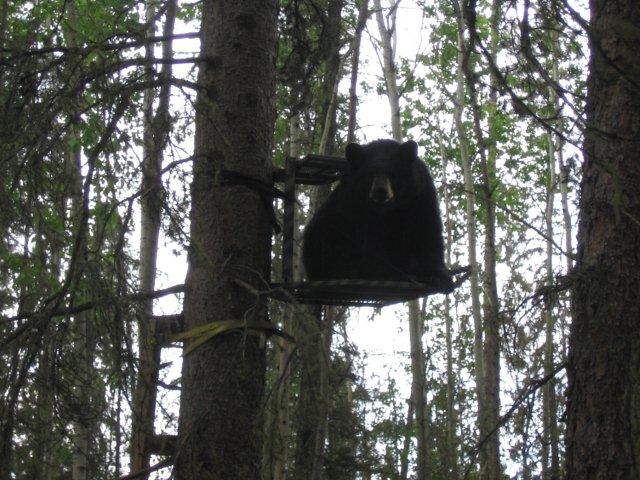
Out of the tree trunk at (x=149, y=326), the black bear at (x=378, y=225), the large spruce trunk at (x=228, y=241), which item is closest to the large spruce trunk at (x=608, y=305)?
the black bear at (x=378, y=225)

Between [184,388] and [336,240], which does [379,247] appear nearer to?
[336,240]

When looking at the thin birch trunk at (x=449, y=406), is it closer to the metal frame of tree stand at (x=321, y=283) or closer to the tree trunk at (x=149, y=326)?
the metal frame of tree stand at (x=321, y=283)

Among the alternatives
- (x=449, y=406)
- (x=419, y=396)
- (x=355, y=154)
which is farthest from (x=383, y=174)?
(x=449, y=406)

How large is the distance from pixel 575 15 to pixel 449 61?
21.3 meters

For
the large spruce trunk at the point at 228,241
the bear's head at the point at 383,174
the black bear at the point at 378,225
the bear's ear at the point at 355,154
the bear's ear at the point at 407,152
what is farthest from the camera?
the bear's ear at the point at 407,152

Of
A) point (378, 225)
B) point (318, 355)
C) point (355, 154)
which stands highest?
point (355, 154)

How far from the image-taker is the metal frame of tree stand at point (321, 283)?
171 inches

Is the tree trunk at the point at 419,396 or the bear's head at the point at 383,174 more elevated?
the bear's head at the point at 383,174

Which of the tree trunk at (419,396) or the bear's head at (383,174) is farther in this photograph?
the tree trunk at (419,396)

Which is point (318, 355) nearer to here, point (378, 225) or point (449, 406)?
point (378, 225)

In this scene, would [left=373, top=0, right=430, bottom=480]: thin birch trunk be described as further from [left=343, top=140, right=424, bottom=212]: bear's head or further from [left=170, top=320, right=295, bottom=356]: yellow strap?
[left=170, top=320, right=295, bottom=356]: yellow strap

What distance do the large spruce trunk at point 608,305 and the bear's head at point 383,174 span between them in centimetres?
130

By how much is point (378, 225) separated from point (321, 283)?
2.06 metres

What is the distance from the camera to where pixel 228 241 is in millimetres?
4246
